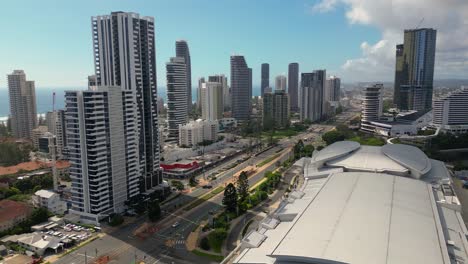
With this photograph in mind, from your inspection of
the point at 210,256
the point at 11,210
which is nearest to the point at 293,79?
the point at 11,210

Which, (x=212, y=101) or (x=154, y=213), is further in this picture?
(x=212, y=101)

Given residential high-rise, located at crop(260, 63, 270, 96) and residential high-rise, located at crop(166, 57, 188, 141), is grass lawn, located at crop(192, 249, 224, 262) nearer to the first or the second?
residential high-rise, located at crop(166, 57, 188, 141)

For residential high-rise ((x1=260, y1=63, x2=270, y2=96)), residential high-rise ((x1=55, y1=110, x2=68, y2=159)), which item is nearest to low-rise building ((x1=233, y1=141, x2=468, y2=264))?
residential high-rise ((x1=55, y1=110, x2=68, y2=159))

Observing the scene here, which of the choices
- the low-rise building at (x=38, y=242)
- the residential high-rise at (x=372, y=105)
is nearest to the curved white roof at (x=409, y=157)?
the low-rise building at (x=38, y=242)

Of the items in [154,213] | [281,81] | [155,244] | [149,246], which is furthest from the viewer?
[281,81]

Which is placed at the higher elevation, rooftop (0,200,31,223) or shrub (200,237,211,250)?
rooftop (0,200,31,223)

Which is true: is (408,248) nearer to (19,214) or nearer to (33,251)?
(33,251)

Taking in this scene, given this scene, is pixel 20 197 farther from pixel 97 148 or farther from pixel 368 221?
pixel 368 221
